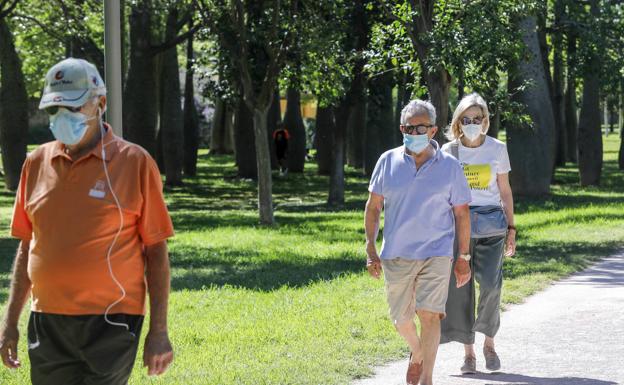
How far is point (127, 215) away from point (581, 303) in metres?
7.24

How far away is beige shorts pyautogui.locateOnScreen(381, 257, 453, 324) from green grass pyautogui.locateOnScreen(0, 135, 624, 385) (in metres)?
0.75

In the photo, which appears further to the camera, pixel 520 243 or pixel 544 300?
pixel 520 243

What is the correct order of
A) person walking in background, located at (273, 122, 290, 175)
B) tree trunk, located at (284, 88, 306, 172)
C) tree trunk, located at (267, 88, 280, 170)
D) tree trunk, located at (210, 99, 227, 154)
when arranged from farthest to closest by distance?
tree trunk, located at (210, 99, 227, 154) → tree trunk, located at (267, 88, 280, 170) → person walking in background, located at (273, 122, 290, 175) → tree trunk, located at (284, 88, 306, 172)

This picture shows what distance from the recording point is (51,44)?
1623 inches

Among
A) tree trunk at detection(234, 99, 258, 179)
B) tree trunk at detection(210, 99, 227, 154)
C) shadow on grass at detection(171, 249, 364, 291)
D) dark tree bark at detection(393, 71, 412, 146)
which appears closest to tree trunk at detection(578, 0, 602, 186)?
dark tree bark at detection(393, 71, 412, 146)

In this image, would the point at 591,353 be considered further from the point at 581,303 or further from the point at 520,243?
the point at 520,243

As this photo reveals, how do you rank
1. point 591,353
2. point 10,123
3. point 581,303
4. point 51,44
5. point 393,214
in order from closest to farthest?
point 393,214
point 591,353
point 581,303
point 10,123
point 51,44

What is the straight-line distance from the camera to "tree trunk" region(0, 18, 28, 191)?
94.9 feet

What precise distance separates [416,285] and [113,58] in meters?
2.73

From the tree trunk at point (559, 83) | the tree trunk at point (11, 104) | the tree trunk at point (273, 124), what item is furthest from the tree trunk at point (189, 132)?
the tree trunk at point (559, 83)

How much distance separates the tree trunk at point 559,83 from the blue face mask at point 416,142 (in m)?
20.1

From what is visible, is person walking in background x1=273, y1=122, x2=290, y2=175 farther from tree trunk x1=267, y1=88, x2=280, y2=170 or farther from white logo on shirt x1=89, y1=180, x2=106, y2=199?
white logo on shirt x1=89, y1=180, x2=106, y2=199

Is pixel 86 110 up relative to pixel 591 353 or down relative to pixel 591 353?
up

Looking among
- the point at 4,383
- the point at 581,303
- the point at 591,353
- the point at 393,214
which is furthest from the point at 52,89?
the point at 581,303
